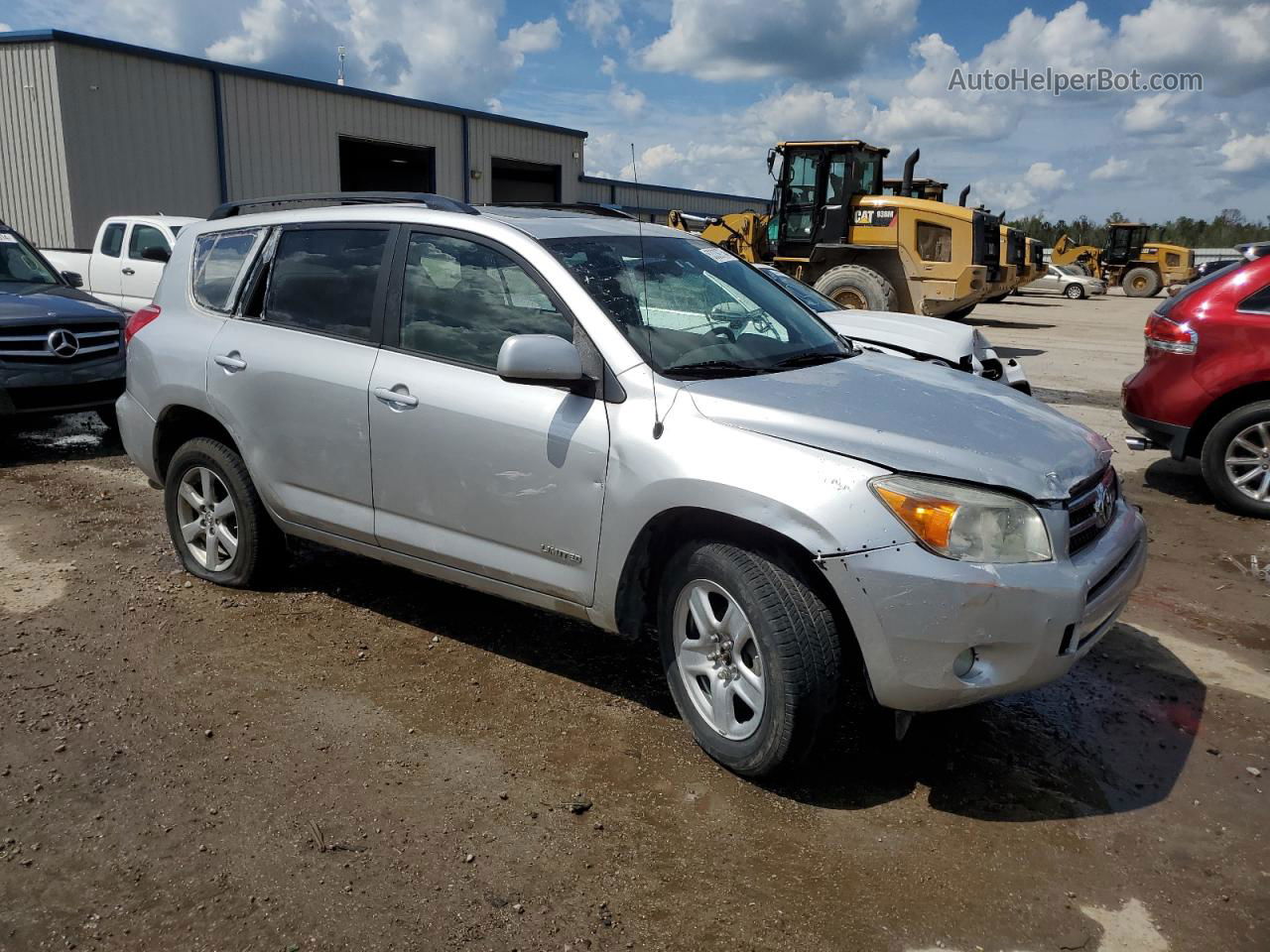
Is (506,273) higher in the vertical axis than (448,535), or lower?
higher

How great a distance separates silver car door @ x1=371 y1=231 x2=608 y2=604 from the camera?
3504 millimetres

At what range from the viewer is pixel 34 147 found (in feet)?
58.6

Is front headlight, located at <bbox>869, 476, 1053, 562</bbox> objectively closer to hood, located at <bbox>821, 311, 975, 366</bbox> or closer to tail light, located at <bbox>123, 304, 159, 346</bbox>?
tail light, located at <bbox>123, 304, 159, 346</bbox>

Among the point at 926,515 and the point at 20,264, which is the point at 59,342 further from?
the point at 926,515

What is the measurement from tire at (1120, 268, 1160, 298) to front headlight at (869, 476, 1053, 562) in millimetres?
39250

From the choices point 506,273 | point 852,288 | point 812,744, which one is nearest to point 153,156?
point 852,288

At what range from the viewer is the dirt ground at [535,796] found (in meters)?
2.68

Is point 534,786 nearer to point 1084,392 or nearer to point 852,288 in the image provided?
point 1084,392

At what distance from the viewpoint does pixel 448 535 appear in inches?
153

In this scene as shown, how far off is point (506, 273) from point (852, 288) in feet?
43.4

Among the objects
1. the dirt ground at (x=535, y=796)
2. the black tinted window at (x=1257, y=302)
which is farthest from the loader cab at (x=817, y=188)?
the dirt ground at (x=535, y=796)

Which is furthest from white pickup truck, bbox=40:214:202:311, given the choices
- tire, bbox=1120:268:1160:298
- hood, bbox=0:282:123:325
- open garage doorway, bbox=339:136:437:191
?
tire, bbox=1120:268:1160:298

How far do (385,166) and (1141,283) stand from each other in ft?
90.9

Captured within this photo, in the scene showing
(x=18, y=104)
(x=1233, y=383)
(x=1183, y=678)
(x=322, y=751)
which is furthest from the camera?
(x=18, y=104)
